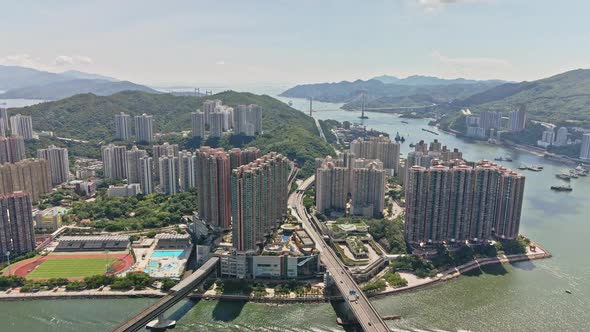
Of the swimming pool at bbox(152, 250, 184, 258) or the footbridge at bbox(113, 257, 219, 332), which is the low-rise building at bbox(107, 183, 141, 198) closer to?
the swimming pool at bbox(152, 250, 184, 258)

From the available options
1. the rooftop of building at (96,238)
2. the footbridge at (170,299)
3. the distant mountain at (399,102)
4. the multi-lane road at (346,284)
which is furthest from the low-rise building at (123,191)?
the distant mountain at (399,102)

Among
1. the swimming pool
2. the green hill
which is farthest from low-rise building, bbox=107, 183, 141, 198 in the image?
the green hill

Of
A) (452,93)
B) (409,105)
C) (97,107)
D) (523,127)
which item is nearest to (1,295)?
(97,107)

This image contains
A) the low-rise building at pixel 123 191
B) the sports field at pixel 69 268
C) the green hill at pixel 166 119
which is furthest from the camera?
the green hill at pixel 166 119

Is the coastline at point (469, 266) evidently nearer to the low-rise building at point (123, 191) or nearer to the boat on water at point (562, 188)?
the boat on water at point (562, 188)

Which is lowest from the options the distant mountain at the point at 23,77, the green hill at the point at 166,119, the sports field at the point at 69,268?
the sports field at the point at 69,268

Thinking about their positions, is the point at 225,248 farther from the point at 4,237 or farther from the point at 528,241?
the point at 528,241

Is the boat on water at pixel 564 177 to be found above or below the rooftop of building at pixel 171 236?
above
